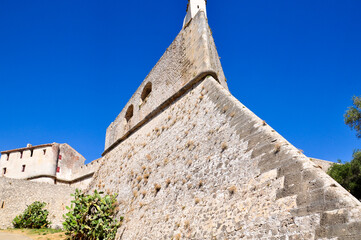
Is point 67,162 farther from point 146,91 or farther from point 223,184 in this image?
point 223,184

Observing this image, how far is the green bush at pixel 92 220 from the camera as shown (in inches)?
327

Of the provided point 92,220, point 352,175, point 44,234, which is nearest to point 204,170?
point 92,220

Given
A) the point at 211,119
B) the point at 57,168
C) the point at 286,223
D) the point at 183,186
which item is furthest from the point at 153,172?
the point at 57,168

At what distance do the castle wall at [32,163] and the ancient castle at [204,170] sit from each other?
15805 mm

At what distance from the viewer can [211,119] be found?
7316 millimetres

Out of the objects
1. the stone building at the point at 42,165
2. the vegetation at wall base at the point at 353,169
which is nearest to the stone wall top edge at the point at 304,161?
the vegetation at wall base at the point at 353,169

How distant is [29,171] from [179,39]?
930 inches

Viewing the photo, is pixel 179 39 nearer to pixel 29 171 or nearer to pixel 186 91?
pixel 186 91

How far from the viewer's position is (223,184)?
5395 mm

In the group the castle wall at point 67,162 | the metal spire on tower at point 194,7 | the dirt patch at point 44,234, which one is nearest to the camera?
the dirt patch at point 44,234

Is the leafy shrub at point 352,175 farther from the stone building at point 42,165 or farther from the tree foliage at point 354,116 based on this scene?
the stone building at point 42,165

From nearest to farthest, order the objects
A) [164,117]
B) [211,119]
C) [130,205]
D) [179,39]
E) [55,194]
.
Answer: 1. [211,119]
2. [130,205]
3. [164,117]
4. [179,39]
5. [55,194]

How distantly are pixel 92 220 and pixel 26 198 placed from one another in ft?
46.6

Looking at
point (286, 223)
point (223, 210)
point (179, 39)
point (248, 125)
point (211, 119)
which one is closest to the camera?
point (286, 223)
